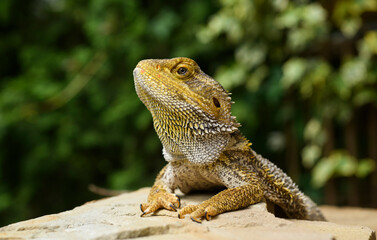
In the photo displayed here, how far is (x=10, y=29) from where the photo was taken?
672cm

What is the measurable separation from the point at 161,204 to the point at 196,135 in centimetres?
43

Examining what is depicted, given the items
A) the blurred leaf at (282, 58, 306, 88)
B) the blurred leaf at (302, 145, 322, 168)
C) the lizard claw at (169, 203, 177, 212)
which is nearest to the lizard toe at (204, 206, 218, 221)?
the lizard claw at (169, 203, 177, 212)

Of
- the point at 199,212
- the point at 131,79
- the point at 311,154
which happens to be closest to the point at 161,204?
the point at 199,212

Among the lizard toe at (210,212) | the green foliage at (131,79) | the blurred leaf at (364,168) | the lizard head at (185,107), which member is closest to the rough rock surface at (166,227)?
the lizard toe at (210,212)

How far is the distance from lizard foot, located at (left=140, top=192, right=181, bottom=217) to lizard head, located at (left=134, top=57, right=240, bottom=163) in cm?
26

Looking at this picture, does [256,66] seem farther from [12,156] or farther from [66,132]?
[12,156]

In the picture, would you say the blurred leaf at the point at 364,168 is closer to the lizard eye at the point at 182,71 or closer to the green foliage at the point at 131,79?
the green foliage at the point at 131,79

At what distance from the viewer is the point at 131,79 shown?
5480 millimetres

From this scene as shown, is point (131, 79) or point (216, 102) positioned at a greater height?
point (131, 79)

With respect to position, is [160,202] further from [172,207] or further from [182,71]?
[182,71]

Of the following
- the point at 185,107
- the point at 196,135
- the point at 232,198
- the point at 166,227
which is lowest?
the point at 166,227

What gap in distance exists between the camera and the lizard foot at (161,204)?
2221 mm

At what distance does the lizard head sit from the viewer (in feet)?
7.63

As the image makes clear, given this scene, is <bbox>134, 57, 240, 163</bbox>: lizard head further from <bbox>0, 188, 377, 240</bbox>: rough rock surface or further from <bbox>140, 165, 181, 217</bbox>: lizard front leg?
<bbox>0, 188, 377, 240</bbox>: rough rock surface
